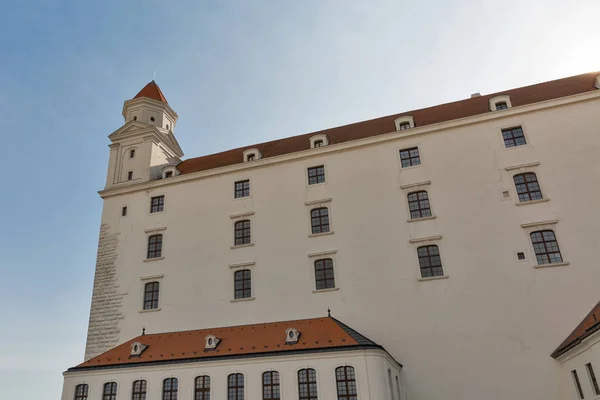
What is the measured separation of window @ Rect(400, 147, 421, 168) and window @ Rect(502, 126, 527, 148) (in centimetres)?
388

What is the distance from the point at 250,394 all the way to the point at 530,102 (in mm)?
17979

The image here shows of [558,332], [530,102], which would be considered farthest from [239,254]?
[530,102]

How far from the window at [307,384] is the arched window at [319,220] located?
7.15 metres

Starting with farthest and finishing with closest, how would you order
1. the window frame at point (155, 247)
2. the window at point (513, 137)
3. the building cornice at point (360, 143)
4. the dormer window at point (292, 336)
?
1. the window frame at point (155, 247)
2. the window at point (513, 137)
3. the building cornice at point (360, 143)
4. the dormer window at point (292, 336)

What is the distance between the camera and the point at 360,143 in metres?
22.2

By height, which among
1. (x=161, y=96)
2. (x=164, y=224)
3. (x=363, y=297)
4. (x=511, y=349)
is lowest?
(x=511, y=349)

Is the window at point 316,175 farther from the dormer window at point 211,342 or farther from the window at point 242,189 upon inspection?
the dormer window at point 211,342

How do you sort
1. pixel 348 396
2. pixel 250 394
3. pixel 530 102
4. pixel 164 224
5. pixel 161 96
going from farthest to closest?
pixel 161 96, pixel 164 224, pixel 530 102, pixel 250 394, pixel 348 396

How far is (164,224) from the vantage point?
2362 centimetres

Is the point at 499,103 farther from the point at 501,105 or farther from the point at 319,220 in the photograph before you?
the point at 319,220

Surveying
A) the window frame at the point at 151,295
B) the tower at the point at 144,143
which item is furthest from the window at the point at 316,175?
the window frame at the point at 151,295

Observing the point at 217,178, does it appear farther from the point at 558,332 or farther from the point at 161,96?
the point at 558,332

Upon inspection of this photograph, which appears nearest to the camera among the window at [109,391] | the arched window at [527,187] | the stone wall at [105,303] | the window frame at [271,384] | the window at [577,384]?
the window at [577,384]

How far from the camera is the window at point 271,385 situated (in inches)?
619
